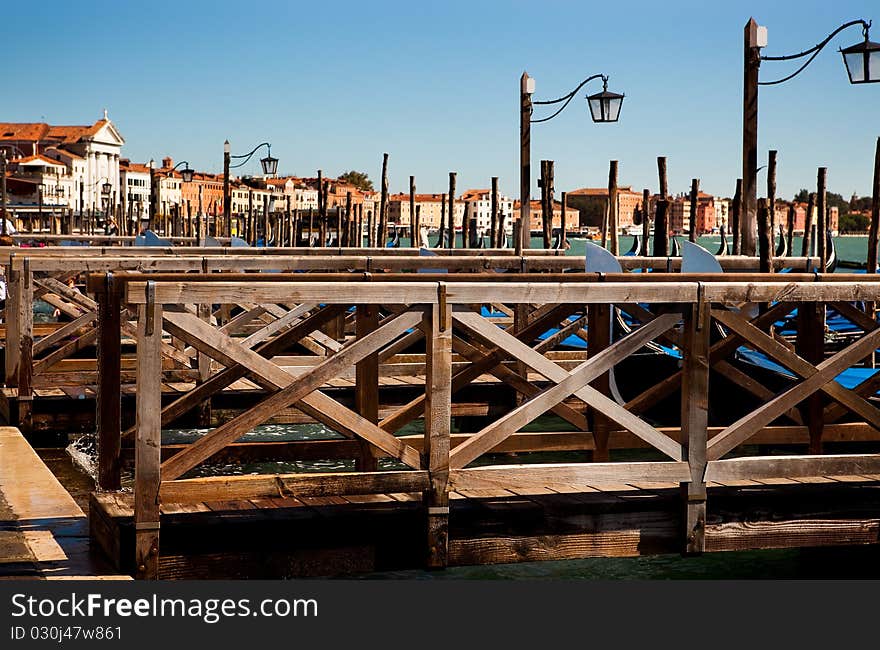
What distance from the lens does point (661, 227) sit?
16.5 metres

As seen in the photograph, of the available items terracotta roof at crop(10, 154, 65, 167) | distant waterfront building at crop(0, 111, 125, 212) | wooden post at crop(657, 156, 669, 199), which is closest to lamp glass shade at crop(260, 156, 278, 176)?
wooden post at crop(657, 156, 669, 199)

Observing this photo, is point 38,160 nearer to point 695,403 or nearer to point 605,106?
point 605,106

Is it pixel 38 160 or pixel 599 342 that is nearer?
pixel 599 342

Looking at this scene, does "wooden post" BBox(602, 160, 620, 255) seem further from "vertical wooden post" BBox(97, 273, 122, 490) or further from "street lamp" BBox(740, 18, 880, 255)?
"vertical wooden post" BBox(97, 273, 122, 490)

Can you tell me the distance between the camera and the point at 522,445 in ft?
24.3

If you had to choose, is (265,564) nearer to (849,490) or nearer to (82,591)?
(82,591)

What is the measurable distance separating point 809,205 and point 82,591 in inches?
901

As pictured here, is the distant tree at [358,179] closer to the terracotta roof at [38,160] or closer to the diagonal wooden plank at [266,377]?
the terracotta roof at [38,160]

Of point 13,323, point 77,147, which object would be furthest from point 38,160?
point 13,323

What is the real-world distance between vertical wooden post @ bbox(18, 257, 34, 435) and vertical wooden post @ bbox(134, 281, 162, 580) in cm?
499

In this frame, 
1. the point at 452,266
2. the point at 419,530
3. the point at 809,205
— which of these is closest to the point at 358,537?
the point at 419,530

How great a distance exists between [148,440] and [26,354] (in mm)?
5182

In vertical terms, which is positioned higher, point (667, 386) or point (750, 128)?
point (750, 128)

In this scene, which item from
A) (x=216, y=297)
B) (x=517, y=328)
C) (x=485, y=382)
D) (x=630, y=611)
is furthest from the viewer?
(x=485, y=382)
